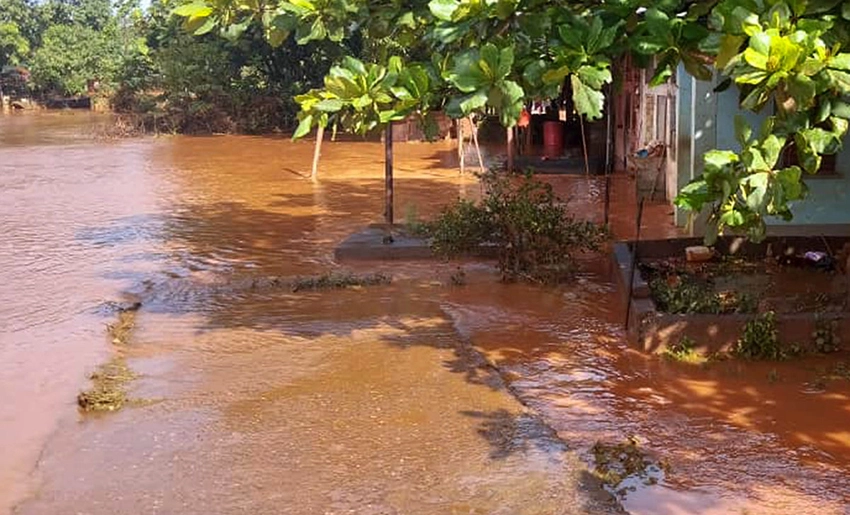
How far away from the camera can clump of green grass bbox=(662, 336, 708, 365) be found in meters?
6.90

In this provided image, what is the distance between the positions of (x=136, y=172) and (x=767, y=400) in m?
17.6

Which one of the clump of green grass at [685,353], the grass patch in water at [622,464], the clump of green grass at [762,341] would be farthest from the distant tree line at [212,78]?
the grass patch in water at [622,464]

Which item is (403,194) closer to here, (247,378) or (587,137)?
(587,137)

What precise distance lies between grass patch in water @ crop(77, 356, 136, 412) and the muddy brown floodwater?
0.11 metres

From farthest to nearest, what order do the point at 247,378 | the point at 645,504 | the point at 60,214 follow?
the point at 60,214 → the point at 247,378 → the point at 645,504

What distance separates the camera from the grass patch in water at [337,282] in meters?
→ 9.63

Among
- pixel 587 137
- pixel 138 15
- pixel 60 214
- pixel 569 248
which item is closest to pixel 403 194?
pixel 587 137

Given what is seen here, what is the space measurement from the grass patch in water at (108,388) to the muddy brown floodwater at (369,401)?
0.37 ft

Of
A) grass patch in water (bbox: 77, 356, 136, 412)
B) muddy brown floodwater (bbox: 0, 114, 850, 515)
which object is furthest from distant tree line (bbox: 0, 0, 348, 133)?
grass patch in water (bbox: 77, 356, 136, 412)

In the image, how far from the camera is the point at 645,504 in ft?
15.6

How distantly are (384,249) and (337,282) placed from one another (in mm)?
1380

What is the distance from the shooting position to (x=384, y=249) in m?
10.9

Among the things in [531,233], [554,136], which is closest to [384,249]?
[531,233]

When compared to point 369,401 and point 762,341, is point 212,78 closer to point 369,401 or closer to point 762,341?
point 369,401
